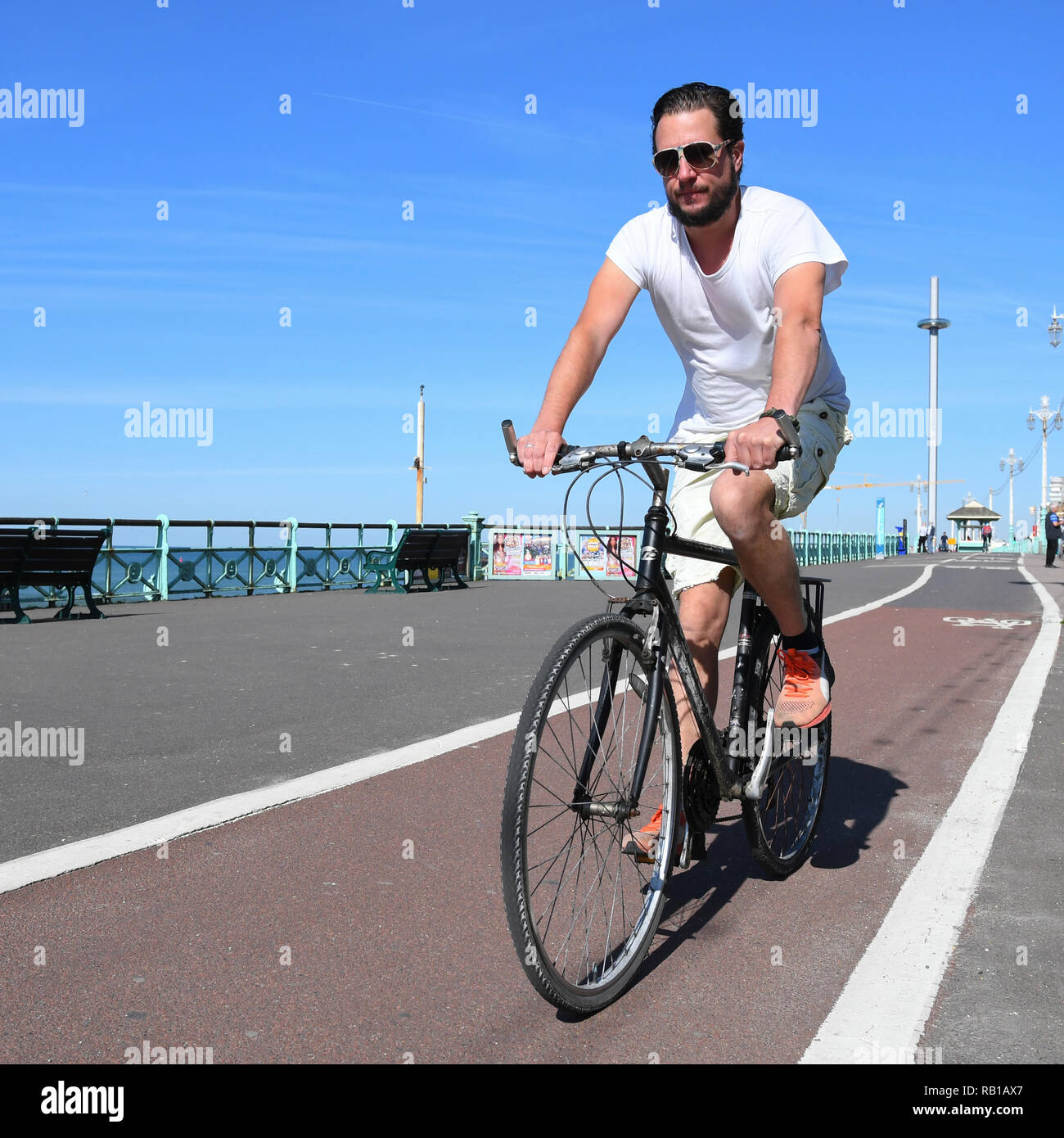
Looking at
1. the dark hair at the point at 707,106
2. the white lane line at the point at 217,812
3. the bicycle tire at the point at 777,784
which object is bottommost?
the white lane line at the point at 217,812

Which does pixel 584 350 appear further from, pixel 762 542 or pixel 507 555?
pixel 507 555

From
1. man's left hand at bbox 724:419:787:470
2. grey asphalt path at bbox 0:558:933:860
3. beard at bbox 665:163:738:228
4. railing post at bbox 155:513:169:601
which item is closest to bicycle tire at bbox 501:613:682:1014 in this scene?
man's left hand at bbox 724:419:787:470

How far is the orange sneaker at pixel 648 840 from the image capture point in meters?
3.01

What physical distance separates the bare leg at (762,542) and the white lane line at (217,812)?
64cm

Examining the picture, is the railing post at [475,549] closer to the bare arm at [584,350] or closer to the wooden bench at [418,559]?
the wooden bench at [418,559]

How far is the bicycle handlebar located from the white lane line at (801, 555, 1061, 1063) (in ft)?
4.18

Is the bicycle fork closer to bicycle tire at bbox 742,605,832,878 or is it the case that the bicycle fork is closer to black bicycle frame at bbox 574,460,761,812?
black bicycle frame at bbox 574,460,761,812

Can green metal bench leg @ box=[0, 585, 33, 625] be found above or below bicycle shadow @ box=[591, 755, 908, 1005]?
above

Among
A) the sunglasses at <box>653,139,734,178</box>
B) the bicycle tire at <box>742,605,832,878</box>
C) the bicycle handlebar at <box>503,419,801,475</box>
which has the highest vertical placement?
the sunglasses at <box>653,139,734,178</box>

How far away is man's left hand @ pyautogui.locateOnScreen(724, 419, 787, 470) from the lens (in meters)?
2.60

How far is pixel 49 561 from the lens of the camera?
559 inches

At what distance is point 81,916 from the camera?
10.9 ft

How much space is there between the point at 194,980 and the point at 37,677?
6611 millimetres

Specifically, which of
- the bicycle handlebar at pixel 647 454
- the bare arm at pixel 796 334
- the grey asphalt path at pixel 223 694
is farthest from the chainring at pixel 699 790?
the grey asphalt path at pixel 223 694
